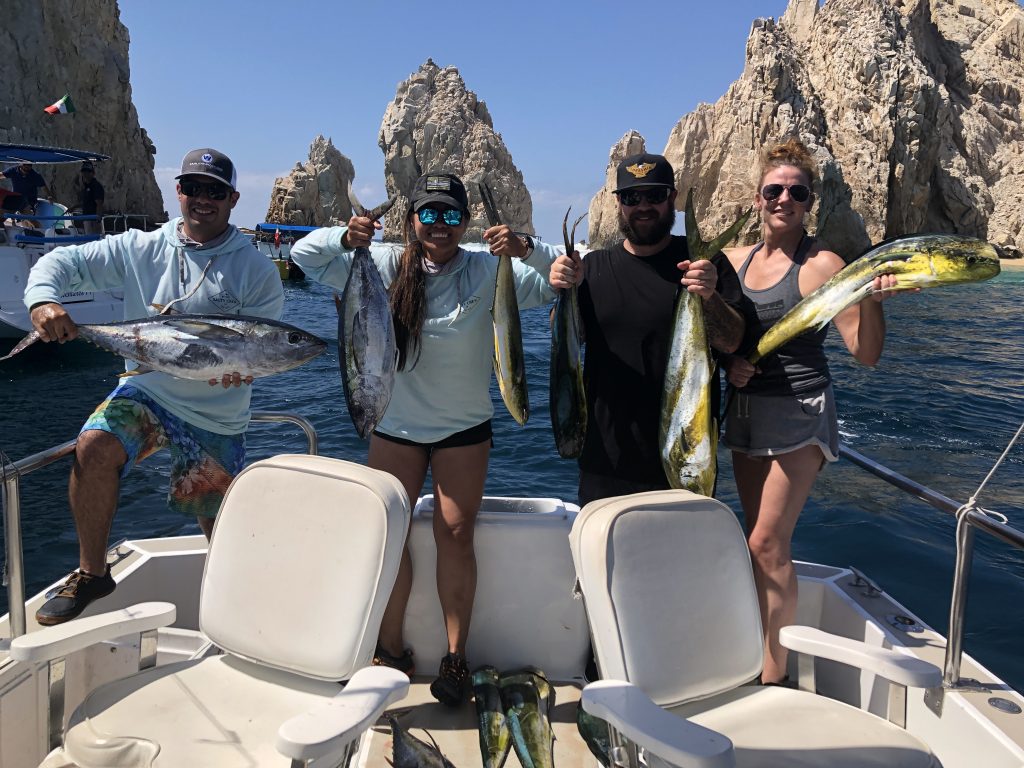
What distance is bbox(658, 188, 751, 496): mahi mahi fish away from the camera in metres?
2.22

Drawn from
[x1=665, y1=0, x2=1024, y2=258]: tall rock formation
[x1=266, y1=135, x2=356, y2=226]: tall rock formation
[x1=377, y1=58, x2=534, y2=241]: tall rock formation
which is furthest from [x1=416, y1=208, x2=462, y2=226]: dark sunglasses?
[x1=377, y1=58, x2=534, y2=241]: tall rock formation

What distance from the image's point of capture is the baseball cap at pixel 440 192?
2.32m

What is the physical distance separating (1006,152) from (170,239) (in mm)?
70867

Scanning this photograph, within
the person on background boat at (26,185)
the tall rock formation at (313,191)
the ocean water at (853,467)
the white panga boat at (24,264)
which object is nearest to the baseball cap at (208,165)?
the ocean water at (853,467)

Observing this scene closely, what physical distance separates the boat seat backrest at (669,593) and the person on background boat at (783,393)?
0.29 m

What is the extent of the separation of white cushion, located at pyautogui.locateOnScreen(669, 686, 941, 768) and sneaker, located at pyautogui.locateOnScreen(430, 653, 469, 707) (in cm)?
85

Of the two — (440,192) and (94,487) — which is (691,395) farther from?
(94,487)

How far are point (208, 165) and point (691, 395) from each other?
1953 millimetres

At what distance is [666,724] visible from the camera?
1485mm

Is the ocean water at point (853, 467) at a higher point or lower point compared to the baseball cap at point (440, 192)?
lower

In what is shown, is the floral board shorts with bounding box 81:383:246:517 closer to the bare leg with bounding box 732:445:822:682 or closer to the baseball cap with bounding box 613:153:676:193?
the baseball cap with bounding box 613:153:676:193

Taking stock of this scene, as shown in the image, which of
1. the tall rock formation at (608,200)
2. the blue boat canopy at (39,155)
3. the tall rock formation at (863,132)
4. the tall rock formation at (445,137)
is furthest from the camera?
the tall rock formation at (445,137)

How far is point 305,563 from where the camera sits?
6.73ft

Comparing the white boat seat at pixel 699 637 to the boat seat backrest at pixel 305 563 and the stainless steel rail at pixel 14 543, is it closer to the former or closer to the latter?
the boat seat backrest at pixel 305 563
